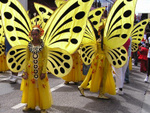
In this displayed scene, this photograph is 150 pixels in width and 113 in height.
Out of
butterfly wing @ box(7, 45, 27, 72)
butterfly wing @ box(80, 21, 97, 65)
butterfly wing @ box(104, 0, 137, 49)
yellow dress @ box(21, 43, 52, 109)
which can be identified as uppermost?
butterfly wing @ box(104, 0, 137, 49)

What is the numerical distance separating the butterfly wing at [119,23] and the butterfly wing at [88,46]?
14.8 inches

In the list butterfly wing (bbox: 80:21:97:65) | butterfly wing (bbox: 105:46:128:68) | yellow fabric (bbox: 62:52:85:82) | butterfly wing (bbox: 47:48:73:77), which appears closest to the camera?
butterfly wing (bbox: 47:48:73:77)

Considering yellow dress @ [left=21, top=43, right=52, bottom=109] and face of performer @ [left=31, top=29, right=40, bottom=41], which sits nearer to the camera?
face of performer @ [left=31, top=29, right=40, bottom=41]

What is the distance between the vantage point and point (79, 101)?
477 centimetres

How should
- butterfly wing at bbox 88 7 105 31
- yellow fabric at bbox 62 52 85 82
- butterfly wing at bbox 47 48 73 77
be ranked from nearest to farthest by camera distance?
1. butterfly wing at bbox 47 48 73 77
2. butterfly wing at bbox 88 7 105 31
3. yellow fabric at bbox 62 52 85 82

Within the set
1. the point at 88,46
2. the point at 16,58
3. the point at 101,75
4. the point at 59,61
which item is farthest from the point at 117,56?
the point at 16,58

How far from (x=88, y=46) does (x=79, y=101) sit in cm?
134

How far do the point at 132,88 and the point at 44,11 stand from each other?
3.56 m

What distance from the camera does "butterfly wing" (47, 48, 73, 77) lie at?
11.8ft

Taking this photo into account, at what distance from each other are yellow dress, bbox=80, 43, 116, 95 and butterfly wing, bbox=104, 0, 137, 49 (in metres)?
0.39

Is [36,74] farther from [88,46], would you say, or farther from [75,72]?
[75,72]

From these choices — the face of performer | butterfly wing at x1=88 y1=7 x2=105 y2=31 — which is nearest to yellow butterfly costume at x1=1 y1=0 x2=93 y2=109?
the face of performer

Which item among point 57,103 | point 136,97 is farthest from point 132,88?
point 57,103

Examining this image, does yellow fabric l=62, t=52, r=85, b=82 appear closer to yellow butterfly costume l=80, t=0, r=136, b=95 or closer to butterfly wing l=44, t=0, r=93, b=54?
yellow butterfly costume l=80, t=0, r=136, b=95
